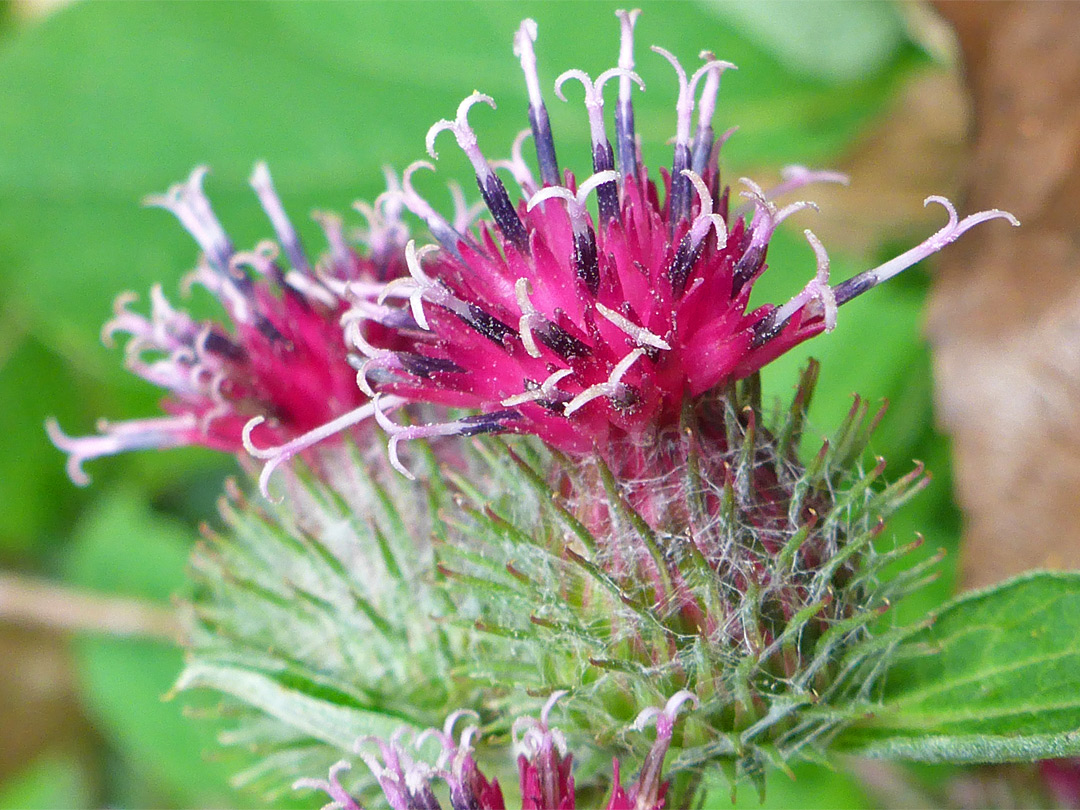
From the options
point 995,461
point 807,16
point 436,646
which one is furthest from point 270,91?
point 995,461

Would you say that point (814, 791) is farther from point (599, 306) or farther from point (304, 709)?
point (599, 306)

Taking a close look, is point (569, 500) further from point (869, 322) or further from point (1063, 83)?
point (1063, 83)

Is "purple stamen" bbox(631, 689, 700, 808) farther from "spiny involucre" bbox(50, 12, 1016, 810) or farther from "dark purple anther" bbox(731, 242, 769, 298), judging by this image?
"dark purple anther" bbox(731, 242, 769, 298)

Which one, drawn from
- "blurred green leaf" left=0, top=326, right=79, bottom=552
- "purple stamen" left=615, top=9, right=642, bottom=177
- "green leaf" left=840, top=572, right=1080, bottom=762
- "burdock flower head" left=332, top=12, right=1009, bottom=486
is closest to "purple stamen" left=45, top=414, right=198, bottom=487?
"burdock flower head" left=332, top=12, right=1009, bottom=486

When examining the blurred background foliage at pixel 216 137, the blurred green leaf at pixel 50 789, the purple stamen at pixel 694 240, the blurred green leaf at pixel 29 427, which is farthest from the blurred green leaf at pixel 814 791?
the blurred green leaf at pixel 29 427

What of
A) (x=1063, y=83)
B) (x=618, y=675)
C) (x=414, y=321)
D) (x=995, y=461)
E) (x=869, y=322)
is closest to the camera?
(x=618, y=675)

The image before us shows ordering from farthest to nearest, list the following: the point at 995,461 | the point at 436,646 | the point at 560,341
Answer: the point at 995,461 → the point at 436,646 → the point at 560,341

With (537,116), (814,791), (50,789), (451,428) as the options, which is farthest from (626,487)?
(50,789)
